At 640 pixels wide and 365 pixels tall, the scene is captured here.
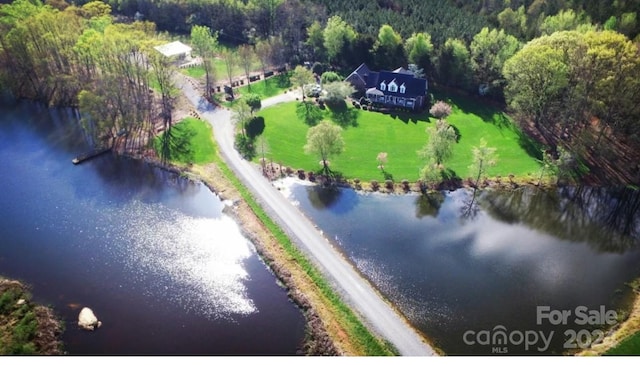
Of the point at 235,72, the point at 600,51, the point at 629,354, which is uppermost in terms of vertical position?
the point at 600,51

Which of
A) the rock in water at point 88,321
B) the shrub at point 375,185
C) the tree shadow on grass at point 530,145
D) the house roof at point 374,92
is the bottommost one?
the rock in water at point 88,321

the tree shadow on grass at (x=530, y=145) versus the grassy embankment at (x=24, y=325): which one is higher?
the tree shadow on grass at (x=530, y=145)

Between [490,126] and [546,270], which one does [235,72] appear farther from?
[546,270]

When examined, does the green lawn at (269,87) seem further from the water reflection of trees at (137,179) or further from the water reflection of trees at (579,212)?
the water reflection of trees at (579,212)

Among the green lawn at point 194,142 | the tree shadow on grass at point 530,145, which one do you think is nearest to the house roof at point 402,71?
the tree shadow on grass at point 530,145

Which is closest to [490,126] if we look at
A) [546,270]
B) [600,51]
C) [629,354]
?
[600,51]

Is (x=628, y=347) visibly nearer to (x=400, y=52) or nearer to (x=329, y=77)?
(x=329, y=77)

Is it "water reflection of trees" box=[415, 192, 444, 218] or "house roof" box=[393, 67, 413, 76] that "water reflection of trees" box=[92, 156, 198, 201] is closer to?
"water reflection of trees" box=[415, 192, 444, 218]
